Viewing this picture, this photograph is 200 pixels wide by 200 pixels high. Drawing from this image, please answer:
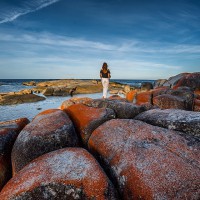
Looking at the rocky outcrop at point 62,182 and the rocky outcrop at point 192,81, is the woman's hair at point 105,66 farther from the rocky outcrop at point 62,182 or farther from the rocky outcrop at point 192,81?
the rocky outcrop at point 62,182

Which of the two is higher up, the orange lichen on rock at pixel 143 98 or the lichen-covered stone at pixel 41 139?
the orange lichen on rock at pixel 143 98

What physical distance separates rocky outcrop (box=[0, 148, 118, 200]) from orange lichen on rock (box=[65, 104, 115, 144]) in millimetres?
1766

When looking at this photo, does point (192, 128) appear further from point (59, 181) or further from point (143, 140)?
point (59, 181)

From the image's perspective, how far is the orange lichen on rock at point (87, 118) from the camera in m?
5.34

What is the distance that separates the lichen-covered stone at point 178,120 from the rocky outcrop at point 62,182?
7.17ft

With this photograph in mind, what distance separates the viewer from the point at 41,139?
4.60 m

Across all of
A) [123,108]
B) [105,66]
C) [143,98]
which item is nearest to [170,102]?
[143,98]

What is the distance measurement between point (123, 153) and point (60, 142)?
1.69 meters

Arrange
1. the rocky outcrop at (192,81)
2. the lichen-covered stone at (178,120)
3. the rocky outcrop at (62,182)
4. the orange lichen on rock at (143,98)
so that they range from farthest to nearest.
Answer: the rocky outcrop at (192,81)
the orange lichen on rock at (143,98)
the lichen-covered stone at (178,120)
the rocky outcrop at (62,182)

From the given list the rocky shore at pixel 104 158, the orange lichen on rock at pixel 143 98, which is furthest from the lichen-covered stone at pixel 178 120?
the orange lichen on rock at pixel 143 98

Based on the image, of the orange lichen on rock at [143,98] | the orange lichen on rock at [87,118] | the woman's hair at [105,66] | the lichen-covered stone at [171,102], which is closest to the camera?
the orange lichen on rock at [87,118]

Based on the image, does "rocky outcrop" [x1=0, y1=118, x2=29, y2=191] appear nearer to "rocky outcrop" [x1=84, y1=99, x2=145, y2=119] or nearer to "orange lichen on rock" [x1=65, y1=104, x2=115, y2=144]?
"orange lichen on rock" [x1=65, y1=104, x2=115, y2=144]

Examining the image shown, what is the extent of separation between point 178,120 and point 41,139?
3201 mm

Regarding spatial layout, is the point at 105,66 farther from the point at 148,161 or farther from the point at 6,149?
the point at 148,161
